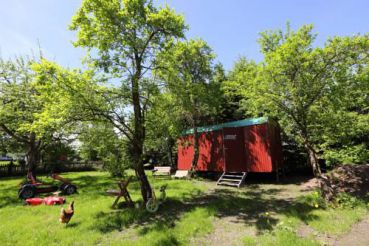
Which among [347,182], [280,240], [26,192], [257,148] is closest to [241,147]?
[257,148]

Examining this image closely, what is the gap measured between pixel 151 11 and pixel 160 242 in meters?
7.54

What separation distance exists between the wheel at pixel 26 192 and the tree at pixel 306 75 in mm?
10969

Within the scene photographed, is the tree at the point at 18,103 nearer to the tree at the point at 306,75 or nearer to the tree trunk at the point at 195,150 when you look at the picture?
the tree trunk at the point at 195,150

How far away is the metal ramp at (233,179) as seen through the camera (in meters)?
13.5

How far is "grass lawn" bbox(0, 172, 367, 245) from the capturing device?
5.87m

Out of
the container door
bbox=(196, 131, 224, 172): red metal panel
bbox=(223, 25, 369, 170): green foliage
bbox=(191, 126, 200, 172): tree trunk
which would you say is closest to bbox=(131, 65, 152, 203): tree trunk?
bbox=(223, 25, 369, 170): green foliage

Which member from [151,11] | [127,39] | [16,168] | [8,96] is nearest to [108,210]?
[127,39]

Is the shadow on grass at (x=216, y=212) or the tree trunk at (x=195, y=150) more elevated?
the tree trunk at (x=195, y=150)

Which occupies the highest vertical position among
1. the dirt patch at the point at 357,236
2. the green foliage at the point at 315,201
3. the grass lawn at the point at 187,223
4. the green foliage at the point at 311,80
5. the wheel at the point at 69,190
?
the green foliage at the point at 311,80

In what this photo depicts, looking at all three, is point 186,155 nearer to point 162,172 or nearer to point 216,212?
point 162,172

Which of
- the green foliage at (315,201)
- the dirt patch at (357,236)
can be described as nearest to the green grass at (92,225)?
the dirt patch at (357,236)

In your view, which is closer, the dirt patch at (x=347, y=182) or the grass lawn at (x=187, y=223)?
the grass lawn at (x=187, y=223)

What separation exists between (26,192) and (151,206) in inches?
278

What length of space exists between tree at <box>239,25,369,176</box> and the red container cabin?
11.1 ft
